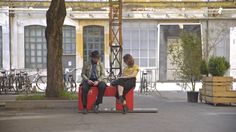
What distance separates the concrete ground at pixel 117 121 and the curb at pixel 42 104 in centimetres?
32

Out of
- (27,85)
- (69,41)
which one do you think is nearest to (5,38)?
(69,41)

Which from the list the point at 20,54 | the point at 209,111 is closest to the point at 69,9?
the point at 20,54

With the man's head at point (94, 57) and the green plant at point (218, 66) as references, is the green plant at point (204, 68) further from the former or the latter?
the man's head at point (94, 57)

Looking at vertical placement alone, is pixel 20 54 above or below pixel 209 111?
above

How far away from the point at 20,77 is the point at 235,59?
17.4 meters

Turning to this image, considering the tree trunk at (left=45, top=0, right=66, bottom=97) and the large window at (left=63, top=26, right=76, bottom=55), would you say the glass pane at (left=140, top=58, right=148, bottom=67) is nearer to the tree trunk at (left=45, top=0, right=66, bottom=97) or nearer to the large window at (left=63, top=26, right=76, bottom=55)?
the large window at (left=63, top=26, right=76, bottom=55)

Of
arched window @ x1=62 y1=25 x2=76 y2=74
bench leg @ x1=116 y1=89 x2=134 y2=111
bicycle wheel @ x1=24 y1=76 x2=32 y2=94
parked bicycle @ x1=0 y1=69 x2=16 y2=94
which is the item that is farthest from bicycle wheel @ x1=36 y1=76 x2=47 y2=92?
bench leg @ x1=116 y1=89 x2=134 y2=111

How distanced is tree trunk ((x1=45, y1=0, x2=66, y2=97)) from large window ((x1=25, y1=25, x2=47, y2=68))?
1953 centimetres

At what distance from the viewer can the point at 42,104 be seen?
13.8m

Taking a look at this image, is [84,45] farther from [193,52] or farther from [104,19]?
[193,52]

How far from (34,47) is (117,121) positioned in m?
23.6

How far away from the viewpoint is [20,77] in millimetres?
22578

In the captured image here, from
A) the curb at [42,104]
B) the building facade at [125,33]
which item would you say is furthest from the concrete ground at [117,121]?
the building facade at [125,33]

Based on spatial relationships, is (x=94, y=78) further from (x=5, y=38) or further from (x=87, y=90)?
(x=5, y=38)
